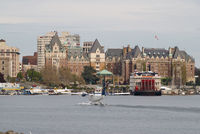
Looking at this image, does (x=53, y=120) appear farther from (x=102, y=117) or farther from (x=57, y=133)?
(x=57, y=133)

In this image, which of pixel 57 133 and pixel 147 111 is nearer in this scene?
pixel 57 133

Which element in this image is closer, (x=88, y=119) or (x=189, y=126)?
(x=189, y=126)

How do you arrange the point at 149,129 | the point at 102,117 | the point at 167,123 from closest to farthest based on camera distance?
the point at 149,129 → the point at 167,123 → the point at 102,117

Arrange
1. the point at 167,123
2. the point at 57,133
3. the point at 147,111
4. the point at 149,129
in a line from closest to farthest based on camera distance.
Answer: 1. the point at 57,133
2. the point at 149,129
3. the point at 167,123
4. the point at 147,111

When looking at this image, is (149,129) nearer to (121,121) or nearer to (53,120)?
(121,121)

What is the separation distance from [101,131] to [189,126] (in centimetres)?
1272

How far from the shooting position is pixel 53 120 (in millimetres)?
92688

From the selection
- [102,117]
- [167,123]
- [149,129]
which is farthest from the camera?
[102,117]

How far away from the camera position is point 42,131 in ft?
257

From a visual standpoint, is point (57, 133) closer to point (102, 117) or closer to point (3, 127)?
point (3, 127)

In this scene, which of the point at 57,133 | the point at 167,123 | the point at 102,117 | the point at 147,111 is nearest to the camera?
the point at 57,133

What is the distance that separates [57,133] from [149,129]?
11689 millimetres

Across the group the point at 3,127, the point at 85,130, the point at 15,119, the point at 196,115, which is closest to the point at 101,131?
the point at 85,130

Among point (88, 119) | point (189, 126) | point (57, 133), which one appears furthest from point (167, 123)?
point (57, 133)
